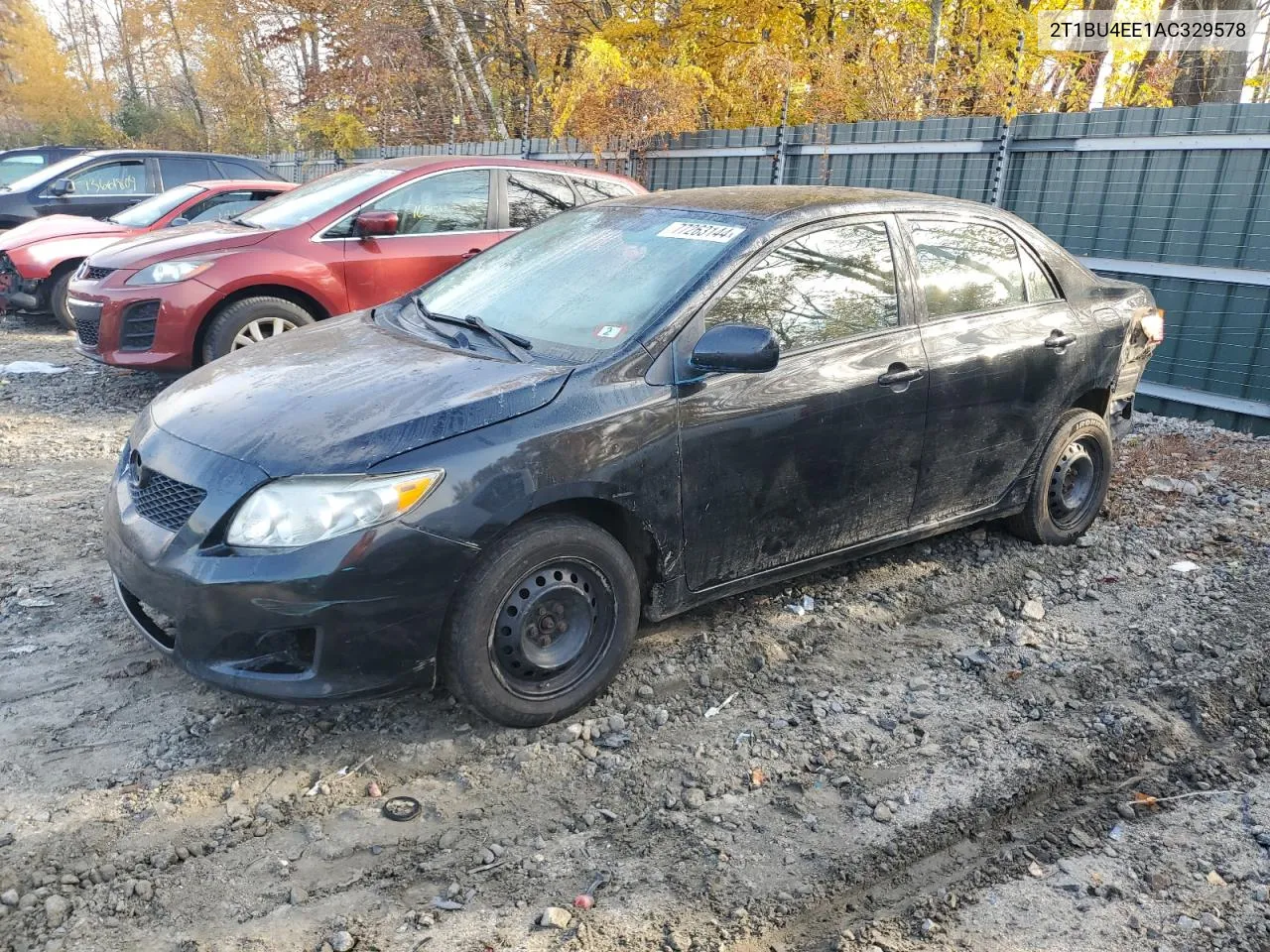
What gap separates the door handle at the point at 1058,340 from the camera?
4523 millimetres

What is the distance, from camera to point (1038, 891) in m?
2.72

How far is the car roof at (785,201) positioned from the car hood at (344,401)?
116 cm

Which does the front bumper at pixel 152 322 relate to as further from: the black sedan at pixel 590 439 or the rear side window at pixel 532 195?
the black sedan at pixel 590 439

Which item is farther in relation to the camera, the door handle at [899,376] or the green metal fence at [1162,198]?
the green metal fence at [1162,198]

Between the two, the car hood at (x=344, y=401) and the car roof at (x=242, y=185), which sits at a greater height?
the car hood at (x=344, y=401)

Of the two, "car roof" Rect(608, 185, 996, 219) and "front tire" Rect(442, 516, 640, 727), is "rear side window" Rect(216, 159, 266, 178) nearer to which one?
"car roof" Rect(608, 185, 996, 219)

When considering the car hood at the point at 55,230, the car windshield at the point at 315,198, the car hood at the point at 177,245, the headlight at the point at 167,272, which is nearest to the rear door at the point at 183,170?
the car hood at the point at 55,230

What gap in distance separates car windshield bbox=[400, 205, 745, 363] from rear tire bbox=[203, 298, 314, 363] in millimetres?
3026

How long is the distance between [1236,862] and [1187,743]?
668 mm

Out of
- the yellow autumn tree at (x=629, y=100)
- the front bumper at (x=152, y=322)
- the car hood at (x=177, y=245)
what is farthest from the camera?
the yellow autumn tree at (x=629, y=100)

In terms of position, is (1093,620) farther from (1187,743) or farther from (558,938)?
(558,938)

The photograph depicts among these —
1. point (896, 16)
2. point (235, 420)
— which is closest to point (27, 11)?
point (896, 16)

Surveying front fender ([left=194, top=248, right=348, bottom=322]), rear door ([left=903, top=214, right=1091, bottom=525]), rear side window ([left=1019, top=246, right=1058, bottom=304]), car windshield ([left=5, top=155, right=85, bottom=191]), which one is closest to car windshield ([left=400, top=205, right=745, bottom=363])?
rear door ([left=903, top=214, right=1091, bottom=525])

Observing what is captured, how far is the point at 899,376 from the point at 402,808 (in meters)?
2.43
